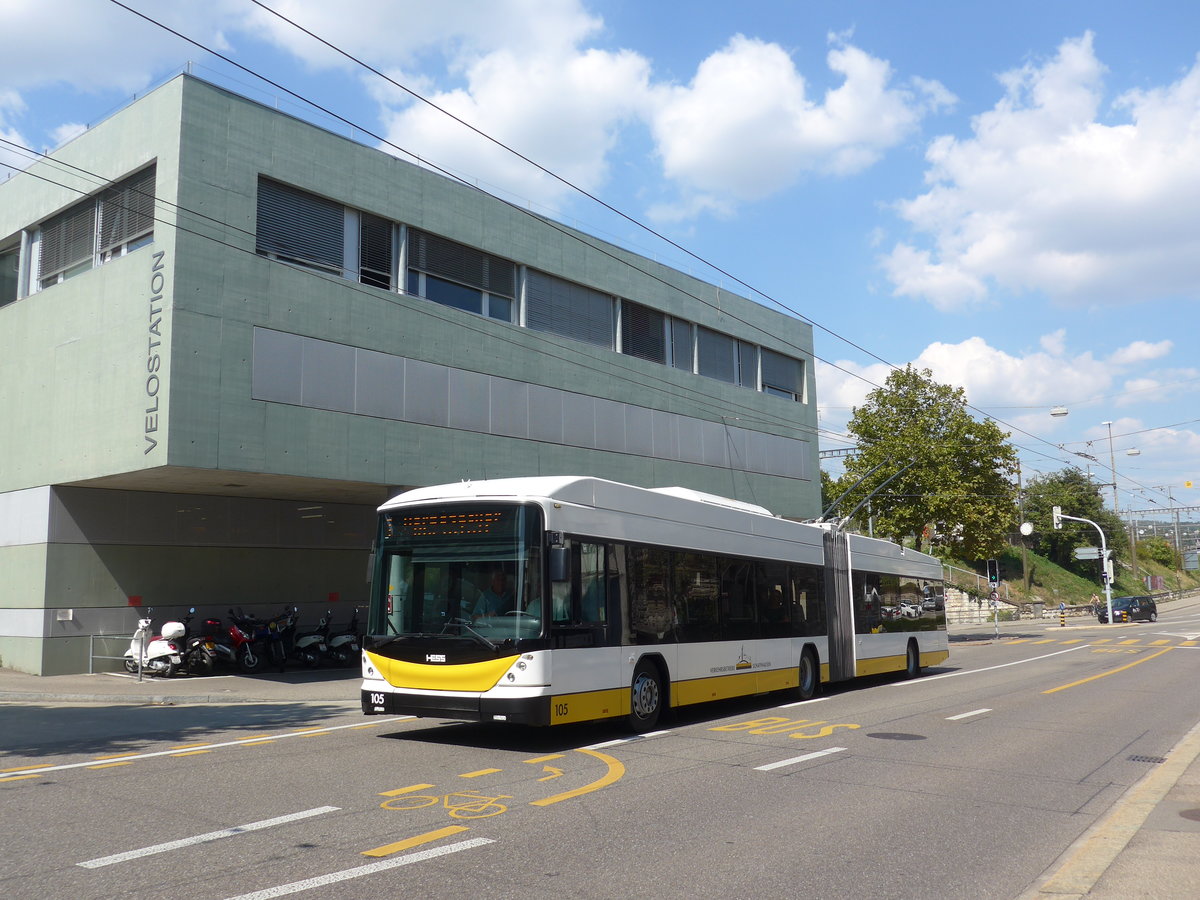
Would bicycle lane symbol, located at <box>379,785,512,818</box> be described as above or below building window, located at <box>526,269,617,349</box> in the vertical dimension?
below

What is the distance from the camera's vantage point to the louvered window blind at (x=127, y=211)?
19.6 metres

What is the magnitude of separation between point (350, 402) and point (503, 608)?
38.8 feet

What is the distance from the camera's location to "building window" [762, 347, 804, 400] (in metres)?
36.6

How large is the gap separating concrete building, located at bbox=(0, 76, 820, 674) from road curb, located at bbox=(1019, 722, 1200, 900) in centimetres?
1562

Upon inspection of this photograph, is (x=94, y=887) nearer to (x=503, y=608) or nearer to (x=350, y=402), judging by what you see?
(x=503, y=608)

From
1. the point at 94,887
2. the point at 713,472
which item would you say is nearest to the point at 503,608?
the point at 94,887

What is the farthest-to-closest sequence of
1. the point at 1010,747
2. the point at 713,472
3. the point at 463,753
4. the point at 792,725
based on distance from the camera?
the point at 713,472 < the point at 792,725 < the point at 1010,747 < the point at 463,753

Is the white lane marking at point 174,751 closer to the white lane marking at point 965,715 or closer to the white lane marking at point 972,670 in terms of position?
the white lane marking at point 965,715

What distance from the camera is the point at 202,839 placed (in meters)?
6.55


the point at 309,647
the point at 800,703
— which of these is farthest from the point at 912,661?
the point at 309,647

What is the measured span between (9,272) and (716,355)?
2060cm

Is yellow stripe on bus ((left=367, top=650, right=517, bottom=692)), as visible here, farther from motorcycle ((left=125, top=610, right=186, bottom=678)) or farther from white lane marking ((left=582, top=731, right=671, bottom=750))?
motorcycle ((left=125, top=610, right=186, bottom=678))

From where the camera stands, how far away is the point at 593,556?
11461mm

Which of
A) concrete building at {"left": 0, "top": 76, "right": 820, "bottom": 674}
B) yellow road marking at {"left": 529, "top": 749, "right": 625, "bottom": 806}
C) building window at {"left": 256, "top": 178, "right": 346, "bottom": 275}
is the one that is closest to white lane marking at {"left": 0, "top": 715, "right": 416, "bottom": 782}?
yellow road marking at {"left": 529, "top": 749, "right": 625, "bottom": 806}
